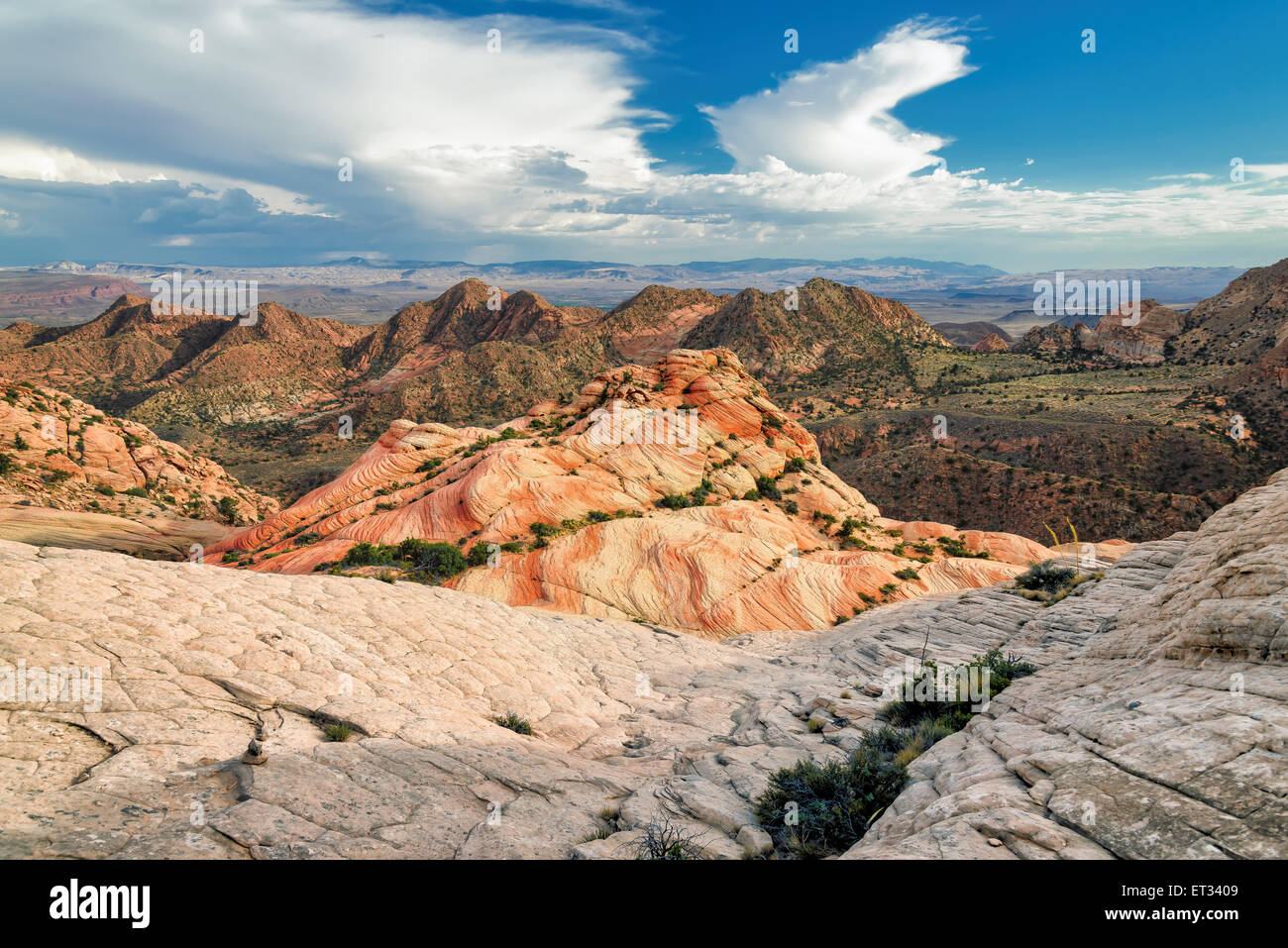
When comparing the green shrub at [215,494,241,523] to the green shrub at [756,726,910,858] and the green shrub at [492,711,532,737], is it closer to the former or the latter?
the green shrub at [492,711,532,737]

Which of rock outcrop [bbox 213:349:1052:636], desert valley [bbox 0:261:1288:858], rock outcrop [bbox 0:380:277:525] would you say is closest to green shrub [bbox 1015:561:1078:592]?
desert valley [bbox 0:261:1288:858]

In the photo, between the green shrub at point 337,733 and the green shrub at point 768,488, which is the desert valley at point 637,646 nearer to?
the green shrub at point 337,733

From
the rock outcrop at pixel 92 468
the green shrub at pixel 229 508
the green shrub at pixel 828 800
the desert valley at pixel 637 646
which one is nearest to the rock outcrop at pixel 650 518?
the desert valley at pixel 637 646

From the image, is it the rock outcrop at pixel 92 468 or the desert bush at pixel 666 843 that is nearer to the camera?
the desert bush at pixel 666 843

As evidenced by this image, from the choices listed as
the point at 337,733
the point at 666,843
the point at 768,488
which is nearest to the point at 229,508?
the point at 768,488

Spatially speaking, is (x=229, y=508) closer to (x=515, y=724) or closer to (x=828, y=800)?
(x=515, y=724)

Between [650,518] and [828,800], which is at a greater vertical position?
[650,518]
